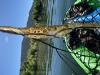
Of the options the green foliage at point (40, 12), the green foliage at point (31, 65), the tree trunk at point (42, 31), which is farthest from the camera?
the green foliage at point (40, 12)

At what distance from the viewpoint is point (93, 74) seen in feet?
26.2

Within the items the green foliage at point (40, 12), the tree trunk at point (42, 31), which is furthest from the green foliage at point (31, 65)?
the tree trunk at point (42, 31)

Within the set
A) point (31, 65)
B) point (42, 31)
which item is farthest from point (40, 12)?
point (42, 31)

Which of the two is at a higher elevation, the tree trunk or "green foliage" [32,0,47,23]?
"green foliage" [32,0,47,23]

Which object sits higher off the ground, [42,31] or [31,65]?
[42,31]

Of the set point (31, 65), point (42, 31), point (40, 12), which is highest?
point (40, 12)

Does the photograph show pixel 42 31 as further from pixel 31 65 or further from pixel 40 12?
pixel 40 12

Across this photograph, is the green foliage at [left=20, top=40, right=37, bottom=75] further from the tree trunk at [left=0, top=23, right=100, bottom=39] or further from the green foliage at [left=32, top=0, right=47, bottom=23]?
the tree trunk at [left=0, top=23, right=100, bottom=39]

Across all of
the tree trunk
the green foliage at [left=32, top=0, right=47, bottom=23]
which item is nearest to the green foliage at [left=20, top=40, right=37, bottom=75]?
the green foliage at [left=32, top=0, right=47, bottom=23]

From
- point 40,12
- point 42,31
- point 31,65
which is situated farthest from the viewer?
point 40,12

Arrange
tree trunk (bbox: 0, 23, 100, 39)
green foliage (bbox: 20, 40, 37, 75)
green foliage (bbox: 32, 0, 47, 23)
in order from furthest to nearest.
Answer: green foliage (bbox: 32, 0, 47, 23) → green foliage (bbox: 20, 40, 37, 75) → tree trunk (bbox: 0, 23, 100, 39)

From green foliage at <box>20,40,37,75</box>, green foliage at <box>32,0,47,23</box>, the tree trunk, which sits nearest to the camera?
the tree trunk

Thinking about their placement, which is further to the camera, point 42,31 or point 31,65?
point 31,65

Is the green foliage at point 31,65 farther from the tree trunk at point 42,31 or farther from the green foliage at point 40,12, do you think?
the tree trunk at point 42,31
